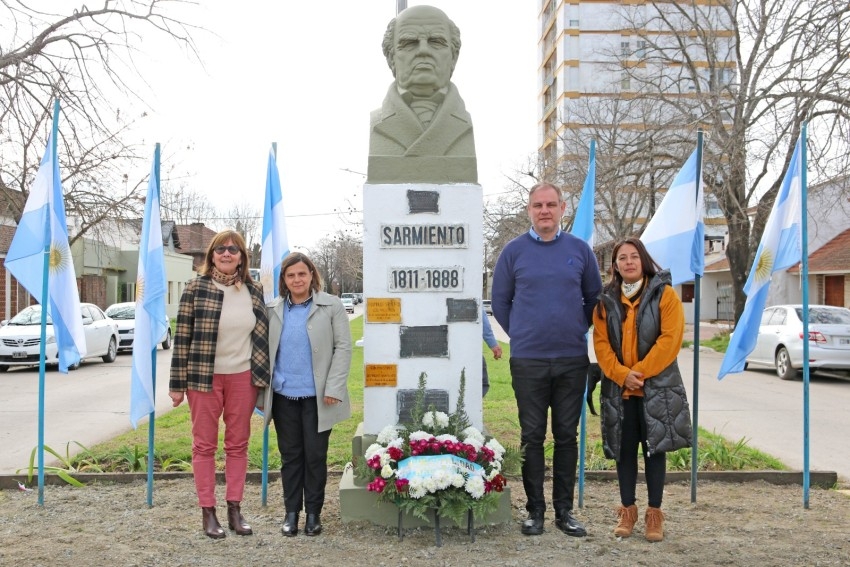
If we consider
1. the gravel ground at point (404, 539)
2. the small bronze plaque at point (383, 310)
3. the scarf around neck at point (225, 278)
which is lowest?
the gravel ground at point (404, 539)

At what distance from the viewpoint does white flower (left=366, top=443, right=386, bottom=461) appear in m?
4.87

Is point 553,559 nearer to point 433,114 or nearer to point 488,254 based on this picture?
point 433,114

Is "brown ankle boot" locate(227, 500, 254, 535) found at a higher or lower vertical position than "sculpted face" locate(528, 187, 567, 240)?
lower

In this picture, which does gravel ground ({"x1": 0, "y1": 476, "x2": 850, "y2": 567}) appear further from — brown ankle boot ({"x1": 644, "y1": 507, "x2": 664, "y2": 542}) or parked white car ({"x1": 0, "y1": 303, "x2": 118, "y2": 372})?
parked white car ({"x1": 0, "y1": 303, "x2": 118, "y2": 372})

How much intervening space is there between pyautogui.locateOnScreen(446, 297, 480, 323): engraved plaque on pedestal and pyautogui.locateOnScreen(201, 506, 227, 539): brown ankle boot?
203cm

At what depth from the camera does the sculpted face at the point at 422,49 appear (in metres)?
5.36

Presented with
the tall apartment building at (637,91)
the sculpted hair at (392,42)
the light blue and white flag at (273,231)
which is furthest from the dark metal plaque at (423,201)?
the tall apartment building at (637,91)

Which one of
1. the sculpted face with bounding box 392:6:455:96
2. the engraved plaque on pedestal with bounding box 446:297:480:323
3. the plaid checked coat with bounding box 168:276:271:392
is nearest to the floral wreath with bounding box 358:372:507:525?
the engraved plaque on pedestal with bounding box 446:297:480:323

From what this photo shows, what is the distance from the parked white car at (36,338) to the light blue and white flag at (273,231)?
34.6 feet

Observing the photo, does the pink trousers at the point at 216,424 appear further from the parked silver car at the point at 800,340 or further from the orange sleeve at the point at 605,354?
the parked silver car at the point at 800,340

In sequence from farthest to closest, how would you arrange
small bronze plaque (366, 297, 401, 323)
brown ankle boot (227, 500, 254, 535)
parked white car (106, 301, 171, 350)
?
parked white car (106, 301, 171, 350)
small bronze plaque (366, 297, 401, 323)
brown ankle boot (227, 500, 254, 535)

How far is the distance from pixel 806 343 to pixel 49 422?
8.79 metres

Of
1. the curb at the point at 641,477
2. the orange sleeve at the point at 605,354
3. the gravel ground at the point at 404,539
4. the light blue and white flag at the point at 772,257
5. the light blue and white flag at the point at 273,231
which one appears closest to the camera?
the gravel ground at the point at 404,539

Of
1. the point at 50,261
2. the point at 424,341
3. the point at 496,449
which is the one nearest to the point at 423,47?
the point at 424,341
